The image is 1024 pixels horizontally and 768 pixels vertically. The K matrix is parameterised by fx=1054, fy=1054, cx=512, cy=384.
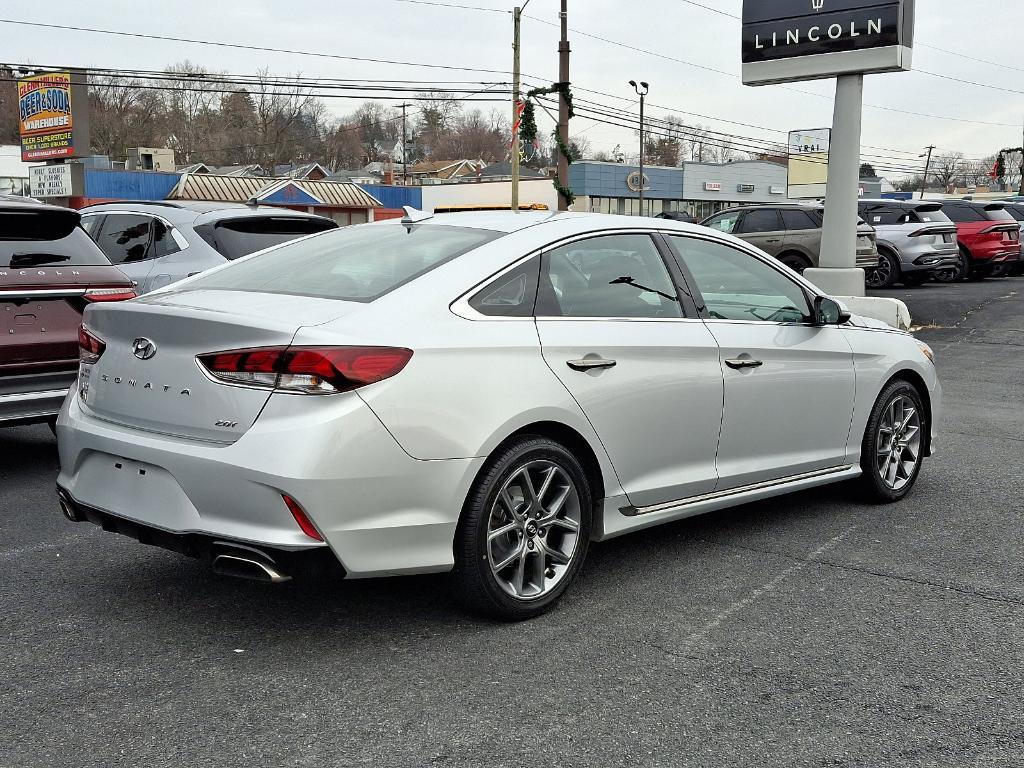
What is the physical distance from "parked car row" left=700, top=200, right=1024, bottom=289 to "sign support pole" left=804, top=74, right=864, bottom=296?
2849mm

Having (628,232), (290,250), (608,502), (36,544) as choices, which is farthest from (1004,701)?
(36,544)

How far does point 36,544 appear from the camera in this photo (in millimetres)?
4973

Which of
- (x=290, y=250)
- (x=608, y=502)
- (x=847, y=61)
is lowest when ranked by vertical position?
(x=608, y=502)

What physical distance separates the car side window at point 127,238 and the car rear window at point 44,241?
2384 mm

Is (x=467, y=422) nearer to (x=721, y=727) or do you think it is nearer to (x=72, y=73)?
(x=721, y=727)

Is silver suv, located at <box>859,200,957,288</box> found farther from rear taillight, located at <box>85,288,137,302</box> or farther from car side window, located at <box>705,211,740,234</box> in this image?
rear taillight, located at <box>85,288,137,302</box>

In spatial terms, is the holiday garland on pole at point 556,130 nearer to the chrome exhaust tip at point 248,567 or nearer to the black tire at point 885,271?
the black tire at point 885,271

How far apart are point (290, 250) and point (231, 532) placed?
5.50 ft

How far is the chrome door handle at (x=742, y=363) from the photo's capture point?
483 cm

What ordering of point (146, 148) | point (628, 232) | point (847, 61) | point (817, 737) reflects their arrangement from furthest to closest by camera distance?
point (146, 148)
point (847, 61)
point (628, 232)
point (817, 737)

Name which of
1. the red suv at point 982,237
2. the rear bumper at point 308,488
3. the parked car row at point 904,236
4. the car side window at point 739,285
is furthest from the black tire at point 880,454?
the red suv at point 982,237

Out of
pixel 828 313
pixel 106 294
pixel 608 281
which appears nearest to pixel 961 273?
pixel 828 313

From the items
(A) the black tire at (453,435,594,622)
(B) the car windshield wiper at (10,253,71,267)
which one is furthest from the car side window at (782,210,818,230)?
(A) the black tire at (453,435,594,622)

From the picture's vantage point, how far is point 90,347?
4191mm
